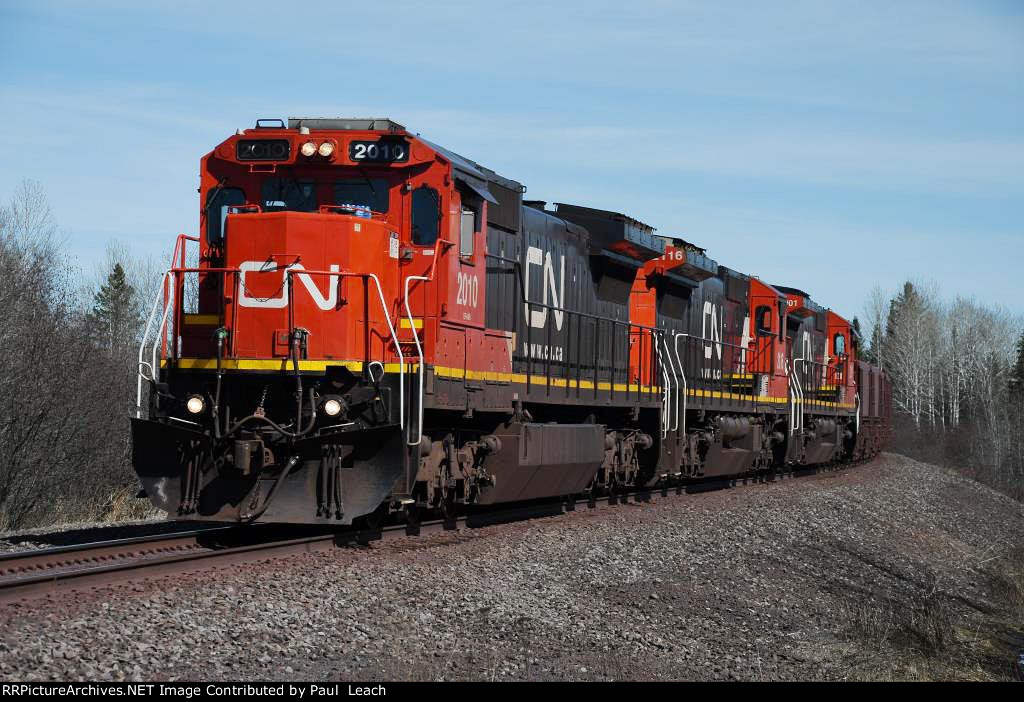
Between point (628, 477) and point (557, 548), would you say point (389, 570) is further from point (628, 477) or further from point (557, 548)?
point (628, 477)

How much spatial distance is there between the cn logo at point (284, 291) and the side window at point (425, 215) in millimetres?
1095

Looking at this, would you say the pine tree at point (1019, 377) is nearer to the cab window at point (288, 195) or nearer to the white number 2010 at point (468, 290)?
the white number 2010 at point (468, 290)

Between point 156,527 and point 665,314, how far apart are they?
8.97 metres

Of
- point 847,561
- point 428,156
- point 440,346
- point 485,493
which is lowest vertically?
point 847,561

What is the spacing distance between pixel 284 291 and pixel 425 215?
1.62 m

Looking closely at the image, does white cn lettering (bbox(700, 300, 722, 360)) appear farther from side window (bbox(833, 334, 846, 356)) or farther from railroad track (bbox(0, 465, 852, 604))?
side window (bbox(833, 334, 846, 356))

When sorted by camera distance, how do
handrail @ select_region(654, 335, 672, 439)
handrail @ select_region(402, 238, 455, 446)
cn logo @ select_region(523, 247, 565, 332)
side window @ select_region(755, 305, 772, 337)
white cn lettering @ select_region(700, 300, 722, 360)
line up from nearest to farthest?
1. handrail @ select_region(402, 238, 455, 446)
2. cn logo @ select_region(523, 247, 565, 332)
3. handrail @ select_region(654, 335, 672, 439)
4. white cn lettering @ select_region(700, 300, 722, 360)
5. side window @ select_region(755, 305, 772, 337)

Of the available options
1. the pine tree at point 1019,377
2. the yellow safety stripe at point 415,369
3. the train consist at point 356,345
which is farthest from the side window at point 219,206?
the pine tree at point 1019,377

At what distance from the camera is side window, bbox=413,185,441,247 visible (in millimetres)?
10430

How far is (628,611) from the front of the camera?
871 centimetres

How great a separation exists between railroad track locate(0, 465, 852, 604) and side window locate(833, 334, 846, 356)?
19779 mm

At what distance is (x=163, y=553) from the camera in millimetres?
9430

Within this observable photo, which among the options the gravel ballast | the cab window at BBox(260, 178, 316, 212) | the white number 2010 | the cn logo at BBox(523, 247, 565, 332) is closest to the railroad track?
the gravel ballast
